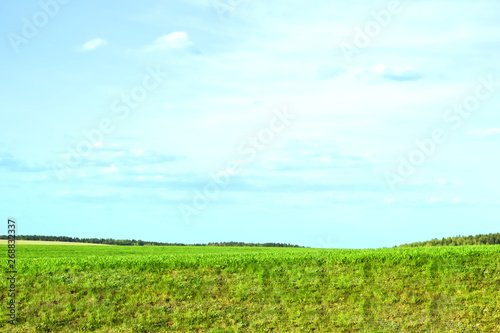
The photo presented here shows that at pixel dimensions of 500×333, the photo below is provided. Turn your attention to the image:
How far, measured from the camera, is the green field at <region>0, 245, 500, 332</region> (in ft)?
48.0

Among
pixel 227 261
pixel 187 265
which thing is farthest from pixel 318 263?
pixel 187 265

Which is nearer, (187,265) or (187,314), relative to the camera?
(187,314)

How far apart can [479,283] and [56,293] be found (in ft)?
54.8

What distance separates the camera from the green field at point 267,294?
48.0ft

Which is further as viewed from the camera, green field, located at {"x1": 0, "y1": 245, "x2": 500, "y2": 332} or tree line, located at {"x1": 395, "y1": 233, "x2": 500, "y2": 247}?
tree line, located at {"x1": 395, "y1": 233, "x2": 500, "y2": 247}

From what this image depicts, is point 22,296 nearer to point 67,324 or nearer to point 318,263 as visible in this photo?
point 67,324

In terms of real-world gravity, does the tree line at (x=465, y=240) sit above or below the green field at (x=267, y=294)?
above

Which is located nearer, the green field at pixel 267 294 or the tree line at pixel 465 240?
the green field at pixel 267 294

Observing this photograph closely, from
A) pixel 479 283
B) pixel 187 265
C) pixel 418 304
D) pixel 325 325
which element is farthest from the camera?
pixel 187 265

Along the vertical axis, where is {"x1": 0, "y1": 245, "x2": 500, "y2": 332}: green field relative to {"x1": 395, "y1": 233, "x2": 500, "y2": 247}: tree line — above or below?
below

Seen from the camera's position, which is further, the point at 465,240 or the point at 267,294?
the point at 465,240

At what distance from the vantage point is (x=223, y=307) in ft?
50.5

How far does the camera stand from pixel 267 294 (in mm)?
16078

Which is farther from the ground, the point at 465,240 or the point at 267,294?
the point at 465,240
